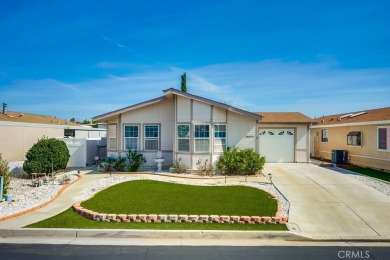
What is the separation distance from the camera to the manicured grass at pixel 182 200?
859 centimetres

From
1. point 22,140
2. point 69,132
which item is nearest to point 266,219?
point 22,140

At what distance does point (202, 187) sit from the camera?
11930mm

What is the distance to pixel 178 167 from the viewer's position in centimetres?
1566

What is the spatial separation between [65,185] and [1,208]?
3.17 m

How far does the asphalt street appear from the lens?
5945 mm

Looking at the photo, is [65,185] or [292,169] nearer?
[65,185]

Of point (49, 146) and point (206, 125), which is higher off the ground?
point (206, 125)

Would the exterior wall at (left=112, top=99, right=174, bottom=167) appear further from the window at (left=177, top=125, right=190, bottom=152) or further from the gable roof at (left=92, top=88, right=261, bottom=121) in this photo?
the window at (left=177, top=125, right=190, bottom=152)

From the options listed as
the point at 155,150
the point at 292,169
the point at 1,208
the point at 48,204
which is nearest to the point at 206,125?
the point at 155,150

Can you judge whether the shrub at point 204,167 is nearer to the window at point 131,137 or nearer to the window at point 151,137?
the window at point 151,137

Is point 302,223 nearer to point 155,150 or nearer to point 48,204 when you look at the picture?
point 48,204

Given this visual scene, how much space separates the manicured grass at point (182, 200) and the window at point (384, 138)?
32.1 feet

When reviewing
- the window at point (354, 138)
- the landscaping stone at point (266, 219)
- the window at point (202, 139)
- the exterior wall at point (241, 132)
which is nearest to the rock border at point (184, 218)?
the landscaping stone at point (266, 219)

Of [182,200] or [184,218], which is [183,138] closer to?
[182,200]
